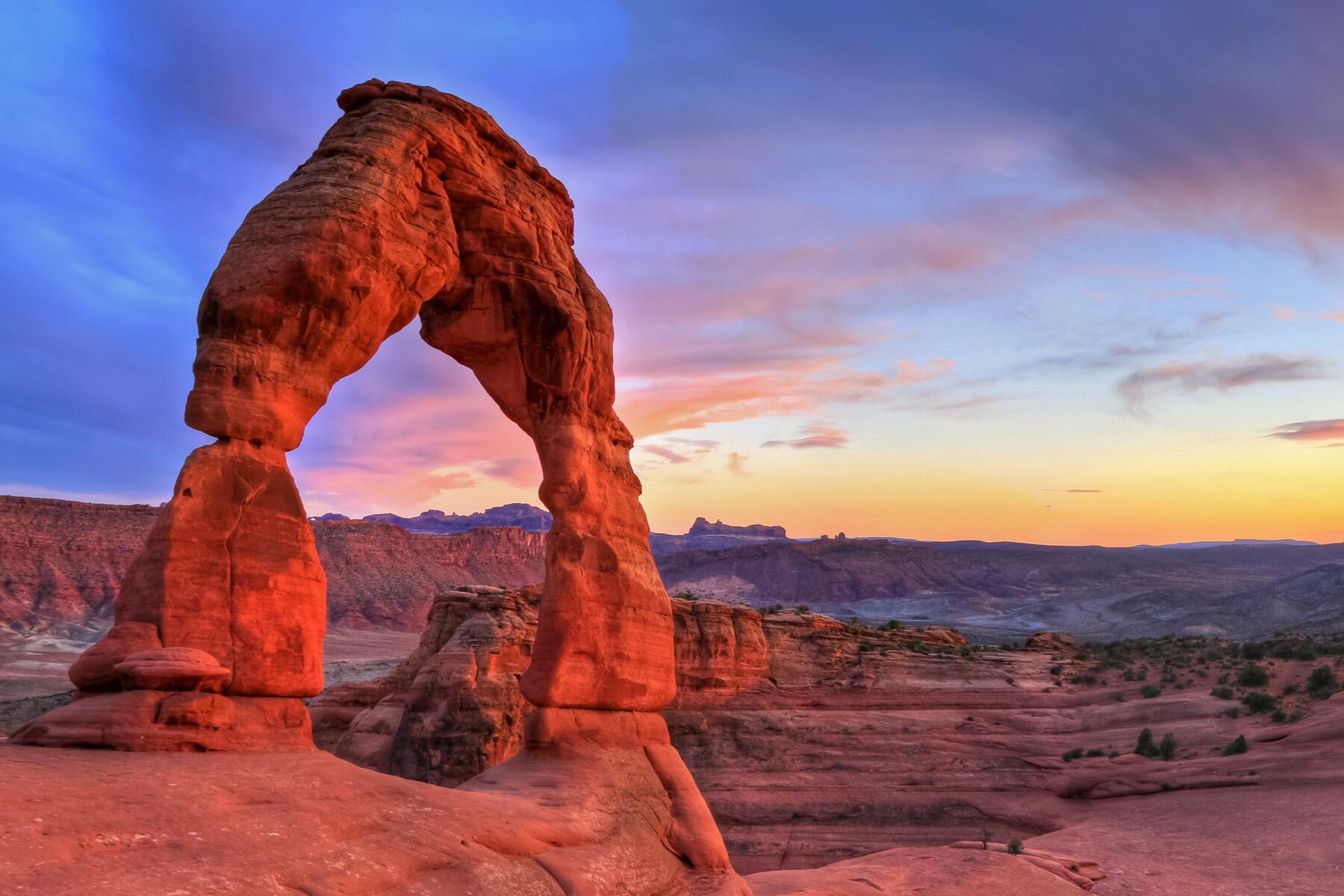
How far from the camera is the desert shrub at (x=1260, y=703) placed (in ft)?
79.0

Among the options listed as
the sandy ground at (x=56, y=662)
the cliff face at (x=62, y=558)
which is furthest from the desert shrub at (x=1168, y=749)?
the cliff face at (x=62, y=558)

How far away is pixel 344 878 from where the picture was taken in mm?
5965

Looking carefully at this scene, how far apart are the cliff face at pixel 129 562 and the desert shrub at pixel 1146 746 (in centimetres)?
4026

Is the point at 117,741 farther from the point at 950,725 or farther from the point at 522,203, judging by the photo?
the point at 950,725

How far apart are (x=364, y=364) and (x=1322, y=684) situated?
85.3 feet

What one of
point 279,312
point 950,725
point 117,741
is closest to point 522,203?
point 279,312

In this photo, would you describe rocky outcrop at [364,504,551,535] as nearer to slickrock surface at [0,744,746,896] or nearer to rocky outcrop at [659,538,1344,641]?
rocky outcrop at [659,538,1344,641]

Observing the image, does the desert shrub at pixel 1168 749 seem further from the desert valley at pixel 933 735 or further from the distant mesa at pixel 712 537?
the distant mesa at pixel 712 537

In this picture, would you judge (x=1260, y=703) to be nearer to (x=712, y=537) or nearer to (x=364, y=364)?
(x=364, y=364)

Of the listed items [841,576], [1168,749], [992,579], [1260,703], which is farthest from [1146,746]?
[992,579]

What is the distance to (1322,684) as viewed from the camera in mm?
24984

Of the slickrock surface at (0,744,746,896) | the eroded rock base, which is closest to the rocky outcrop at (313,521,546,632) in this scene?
the slickrock surface at (0,744,746,896)

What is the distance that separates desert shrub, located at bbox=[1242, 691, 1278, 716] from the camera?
2409 cm

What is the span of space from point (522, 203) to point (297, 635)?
19.9 ft
